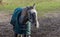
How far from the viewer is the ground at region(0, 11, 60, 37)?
7.48 metres

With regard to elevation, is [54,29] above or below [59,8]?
below

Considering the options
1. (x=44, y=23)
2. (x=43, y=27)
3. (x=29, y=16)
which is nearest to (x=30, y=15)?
(x=29, y=16)

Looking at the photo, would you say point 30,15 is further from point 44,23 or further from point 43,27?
point 44,23

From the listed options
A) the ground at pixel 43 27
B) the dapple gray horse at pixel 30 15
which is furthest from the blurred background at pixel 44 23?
the dapple gray horse at pixel 30 15

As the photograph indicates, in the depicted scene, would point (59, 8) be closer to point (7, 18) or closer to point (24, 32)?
point (7, 18)

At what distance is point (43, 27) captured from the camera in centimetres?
827

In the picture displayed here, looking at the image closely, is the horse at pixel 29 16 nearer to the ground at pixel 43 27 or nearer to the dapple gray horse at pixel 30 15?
the dapple gray horse at pixel 30 15

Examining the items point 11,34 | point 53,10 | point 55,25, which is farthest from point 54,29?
point 53,10

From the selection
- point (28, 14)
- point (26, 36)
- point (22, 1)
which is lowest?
point (26, 36)

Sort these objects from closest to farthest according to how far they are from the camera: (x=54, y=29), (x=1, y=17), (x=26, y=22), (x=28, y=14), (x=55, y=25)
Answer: (x=28, y=14)
(x=26, y=22)
(x=54, y=29)
(x=55, y=25)
(x=1, y=17)

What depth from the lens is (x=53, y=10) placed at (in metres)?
12.1

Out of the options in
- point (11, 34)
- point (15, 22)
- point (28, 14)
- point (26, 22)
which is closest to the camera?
point (28, 14)

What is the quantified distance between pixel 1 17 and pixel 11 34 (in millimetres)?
3062

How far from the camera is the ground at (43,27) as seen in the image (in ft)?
24.5
